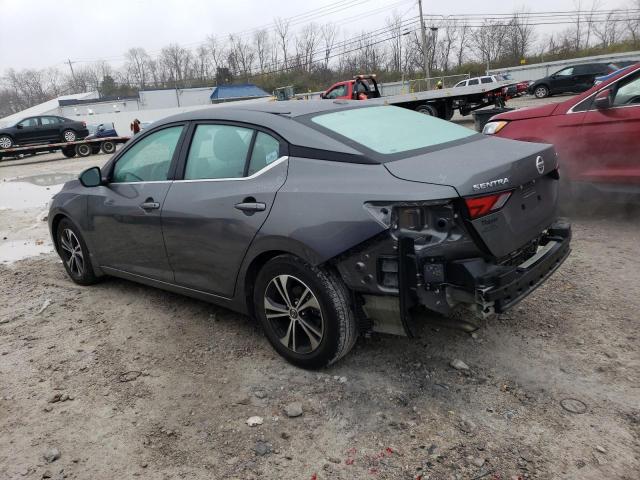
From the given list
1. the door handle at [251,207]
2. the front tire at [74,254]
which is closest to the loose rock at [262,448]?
the door handle at [251,207]

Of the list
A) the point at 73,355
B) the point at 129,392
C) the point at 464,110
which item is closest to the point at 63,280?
the point at 73,355

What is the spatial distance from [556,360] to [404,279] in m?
1.22

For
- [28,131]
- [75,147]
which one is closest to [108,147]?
[75,147]

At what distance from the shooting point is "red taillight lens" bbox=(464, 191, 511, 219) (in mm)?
2504

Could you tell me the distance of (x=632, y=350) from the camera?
10.2 ft

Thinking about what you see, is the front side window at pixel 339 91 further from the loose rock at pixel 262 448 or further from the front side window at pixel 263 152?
the loose rock at pixel 262 448

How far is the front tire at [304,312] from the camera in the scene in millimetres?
2832

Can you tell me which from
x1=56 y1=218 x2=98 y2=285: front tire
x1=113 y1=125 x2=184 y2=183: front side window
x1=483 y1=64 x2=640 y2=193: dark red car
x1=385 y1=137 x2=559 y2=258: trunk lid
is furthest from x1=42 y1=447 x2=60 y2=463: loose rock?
x1=483 y1=64 x2=640 y2=193: dark red car

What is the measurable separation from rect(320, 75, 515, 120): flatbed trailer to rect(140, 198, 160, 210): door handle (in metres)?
15.1

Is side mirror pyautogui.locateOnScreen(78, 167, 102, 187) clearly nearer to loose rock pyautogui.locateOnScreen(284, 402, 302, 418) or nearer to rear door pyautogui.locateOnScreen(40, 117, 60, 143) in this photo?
loose rock pyautogui.locateOnScreen(284, 402, 302, 418)

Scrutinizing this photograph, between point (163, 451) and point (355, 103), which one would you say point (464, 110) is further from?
point (163, 451)

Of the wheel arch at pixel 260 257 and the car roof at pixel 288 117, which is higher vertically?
the car roof at pixel 288 117

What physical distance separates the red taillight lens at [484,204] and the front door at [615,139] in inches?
126

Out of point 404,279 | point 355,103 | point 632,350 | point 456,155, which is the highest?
point 355,103
